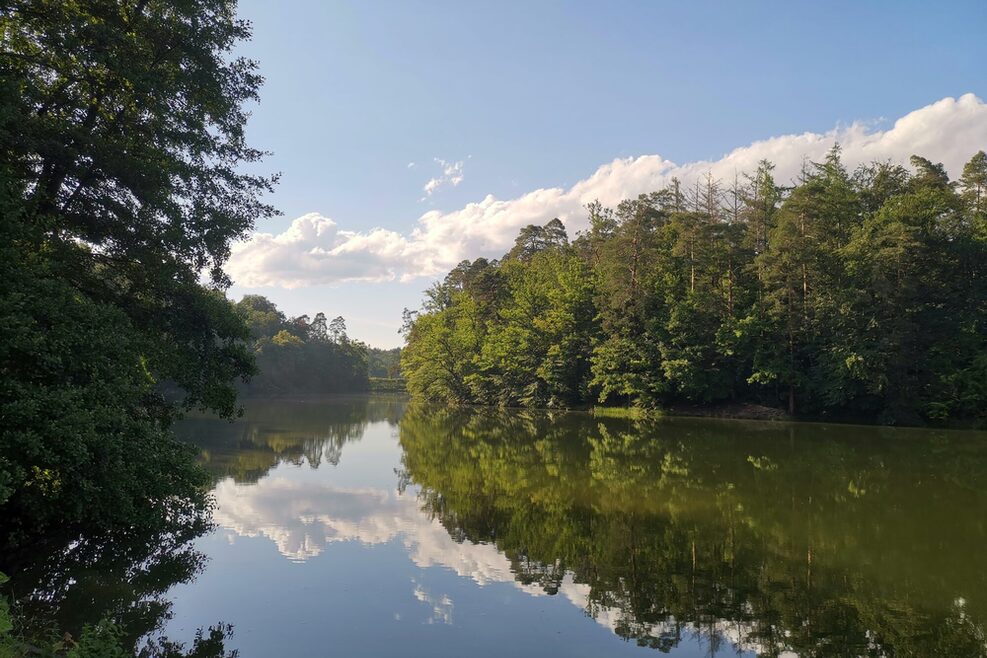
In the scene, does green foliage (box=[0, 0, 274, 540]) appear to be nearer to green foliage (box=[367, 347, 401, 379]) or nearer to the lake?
the lake

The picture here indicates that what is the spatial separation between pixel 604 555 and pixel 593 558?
0.25 metres

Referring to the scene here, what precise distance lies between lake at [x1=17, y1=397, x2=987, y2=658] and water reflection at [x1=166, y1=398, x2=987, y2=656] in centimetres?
4

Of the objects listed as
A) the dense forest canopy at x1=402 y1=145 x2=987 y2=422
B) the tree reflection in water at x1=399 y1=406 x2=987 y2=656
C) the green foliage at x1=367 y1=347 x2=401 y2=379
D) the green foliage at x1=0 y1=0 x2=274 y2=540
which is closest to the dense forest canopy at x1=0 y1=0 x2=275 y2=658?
the green foliage at x1=0 y1=0 x2=274 y2=540

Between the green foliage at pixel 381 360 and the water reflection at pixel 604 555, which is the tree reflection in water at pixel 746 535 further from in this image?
the green foliage at pixel 381 360

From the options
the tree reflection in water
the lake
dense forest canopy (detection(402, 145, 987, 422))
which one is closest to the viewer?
the lake

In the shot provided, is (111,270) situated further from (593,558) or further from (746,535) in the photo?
(746,535)

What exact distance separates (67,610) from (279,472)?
12395mm

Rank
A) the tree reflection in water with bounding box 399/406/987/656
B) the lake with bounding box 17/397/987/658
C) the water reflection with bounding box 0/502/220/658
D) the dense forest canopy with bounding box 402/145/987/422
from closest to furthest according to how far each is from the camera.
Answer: the water reflection with bounding box 0/502/220/658 < the lake with bounding box 17/397/987/658 < the tree reflection in water with bounding box 399/406/987/656 < the dense forest canopy with bounding box 402/145/987/422

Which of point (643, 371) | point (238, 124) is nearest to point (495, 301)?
point (643, 371)

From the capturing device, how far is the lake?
754cm

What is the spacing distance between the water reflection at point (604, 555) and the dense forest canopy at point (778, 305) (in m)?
17.6

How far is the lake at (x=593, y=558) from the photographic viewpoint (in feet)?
24.7

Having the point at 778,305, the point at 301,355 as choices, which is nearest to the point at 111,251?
the point at 778,305

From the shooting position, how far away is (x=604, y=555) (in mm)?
10609
